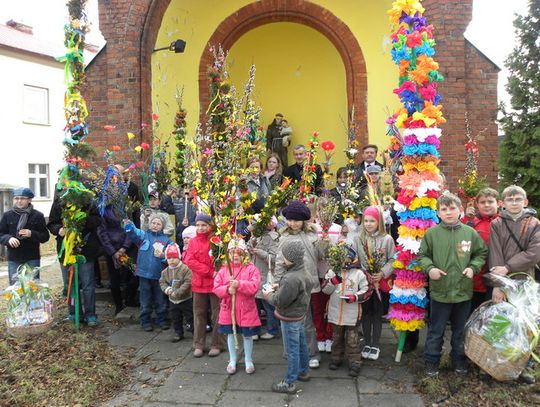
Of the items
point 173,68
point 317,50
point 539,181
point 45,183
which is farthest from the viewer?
point 45,183

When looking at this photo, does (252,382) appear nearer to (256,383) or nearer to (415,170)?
(256,383)

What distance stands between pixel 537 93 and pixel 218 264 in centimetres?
502

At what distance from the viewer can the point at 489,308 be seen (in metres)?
4.33

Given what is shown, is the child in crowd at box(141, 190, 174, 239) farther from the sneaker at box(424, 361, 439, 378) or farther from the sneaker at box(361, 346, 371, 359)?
the sneaker at box(424, 361, 439, 378)

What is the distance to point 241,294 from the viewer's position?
4.80m

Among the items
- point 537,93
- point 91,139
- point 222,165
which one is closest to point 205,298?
point 222,165

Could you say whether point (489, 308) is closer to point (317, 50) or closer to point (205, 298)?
point (205, 298)

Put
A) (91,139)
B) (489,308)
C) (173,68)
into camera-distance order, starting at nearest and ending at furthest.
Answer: (489,308) < (91,139) < (173,68)

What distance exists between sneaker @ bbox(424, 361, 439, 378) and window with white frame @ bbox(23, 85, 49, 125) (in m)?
22.3

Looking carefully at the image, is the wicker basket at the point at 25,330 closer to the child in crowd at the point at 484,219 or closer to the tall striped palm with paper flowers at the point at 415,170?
the tall striped palm with paper flowers at the point at 415,170

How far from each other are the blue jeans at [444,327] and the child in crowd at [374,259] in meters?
0.58

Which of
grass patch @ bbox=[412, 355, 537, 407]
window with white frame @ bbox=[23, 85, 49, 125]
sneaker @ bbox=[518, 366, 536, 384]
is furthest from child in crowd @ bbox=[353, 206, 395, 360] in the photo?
window with white frame @ bbox=[23, 85, 49, 125]

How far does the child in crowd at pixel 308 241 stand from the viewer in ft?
15.4

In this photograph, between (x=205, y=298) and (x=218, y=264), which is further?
(x=205, y=298)
